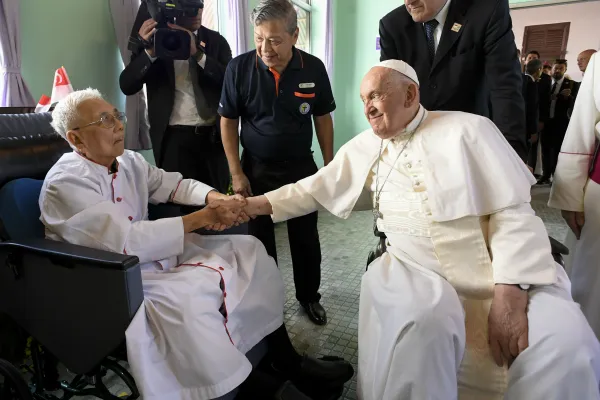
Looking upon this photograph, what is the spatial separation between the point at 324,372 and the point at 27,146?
1386mm

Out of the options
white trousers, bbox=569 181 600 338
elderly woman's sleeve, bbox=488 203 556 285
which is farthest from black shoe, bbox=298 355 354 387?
white trousers, bbox=569 181 600 338

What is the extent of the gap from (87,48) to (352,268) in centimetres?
218

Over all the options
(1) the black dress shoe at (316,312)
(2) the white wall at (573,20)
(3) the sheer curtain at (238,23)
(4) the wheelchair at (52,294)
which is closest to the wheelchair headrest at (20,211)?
(4) the wheelchair at (52,294)

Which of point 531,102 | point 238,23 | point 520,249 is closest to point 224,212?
point 520,249

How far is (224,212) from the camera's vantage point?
1603 millimetres

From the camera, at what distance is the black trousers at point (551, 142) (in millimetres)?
5211

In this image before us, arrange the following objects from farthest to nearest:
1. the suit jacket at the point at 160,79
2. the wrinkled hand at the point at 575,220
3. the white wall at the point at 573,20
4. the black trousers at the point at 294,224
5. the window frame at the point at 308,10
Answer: the white wall at the point at 573,20 < the window frame at the point at 308,10 < the suit jacket at the point at 160,79 < the black trousers at the point at 294,224 < the wrinkled hand at the point at 575,220

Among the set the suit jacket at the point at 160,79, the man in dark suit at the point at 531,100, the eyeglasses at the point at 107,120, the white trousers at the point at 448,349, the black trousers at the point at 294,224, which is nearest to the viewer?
the white trousers at the point at 448,349

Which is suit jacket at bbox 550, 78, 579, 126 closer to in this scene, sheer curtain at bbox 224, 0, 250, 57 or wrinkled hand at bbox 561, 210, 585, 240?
sheer curtain at bbox 224, 0, 250, 57

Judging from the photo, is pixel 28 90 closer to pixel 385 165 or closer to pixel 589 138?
pixel 385 165

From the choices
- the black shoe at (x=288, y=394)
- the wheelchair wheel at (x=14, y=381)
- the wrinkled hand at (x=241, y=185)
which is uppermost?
the wrinkled hand at (x=241, y=185)

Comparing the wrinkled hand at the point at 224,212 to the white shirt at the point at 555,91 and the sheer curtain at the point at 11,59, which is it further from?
the white shirt at the point at 555,91

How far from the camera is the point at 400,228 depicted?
1427mm

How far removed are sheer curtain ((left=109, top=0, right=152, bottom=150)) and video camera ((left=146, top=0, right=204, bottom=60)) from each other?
1.97 feet
